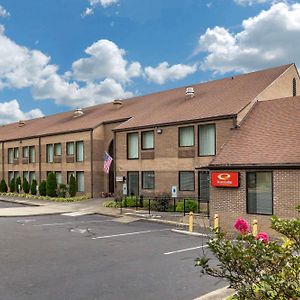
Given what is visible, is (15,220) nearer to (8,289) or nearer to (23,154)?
(8,289)

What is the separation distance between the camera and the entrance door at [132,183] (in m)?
31.0

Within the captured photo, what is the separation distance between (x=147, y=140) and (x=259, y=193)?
13.5 m

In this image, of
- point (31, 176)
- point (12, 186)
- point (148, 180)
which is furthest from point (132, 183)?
point (12, 186)

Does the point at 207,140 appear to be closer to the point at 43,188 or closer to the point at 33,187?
the point at 43,188

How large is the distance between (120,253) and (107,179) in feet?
74.9

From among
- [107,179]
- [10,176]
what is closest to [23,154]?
[10,176]

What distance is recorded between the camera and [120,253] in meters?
13.6

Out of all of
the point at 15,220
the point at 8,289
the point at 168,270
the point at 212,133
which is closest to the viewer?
the point at 8,289

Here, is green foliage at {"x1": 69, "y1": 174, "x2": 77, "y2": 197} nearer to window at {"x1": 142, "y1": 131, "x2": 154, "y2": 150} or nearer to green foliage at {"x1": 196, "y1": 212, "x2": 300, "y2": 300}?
window at {"x1": 142, "y1": 131, "x2": 154, "y2": 150}

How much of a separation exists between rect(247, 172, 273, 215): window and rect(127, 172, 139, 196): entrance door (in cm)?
1354

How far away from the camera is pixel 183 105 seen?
3075 cm

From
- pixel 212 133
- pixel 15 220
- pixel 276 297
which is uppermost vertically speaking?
pixel 212 133

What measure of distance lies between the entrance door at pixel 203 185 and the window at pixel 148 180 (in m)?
4.61

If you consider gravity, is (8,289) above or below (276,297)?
below
